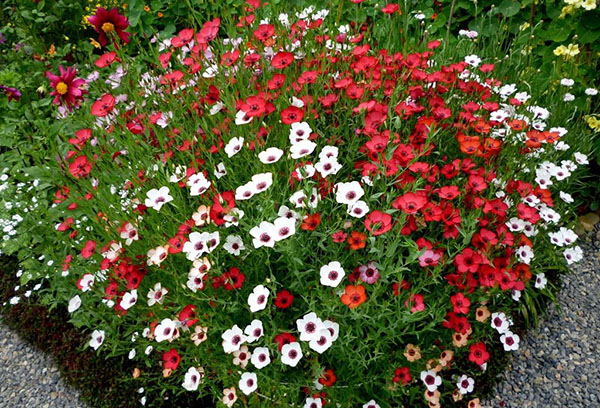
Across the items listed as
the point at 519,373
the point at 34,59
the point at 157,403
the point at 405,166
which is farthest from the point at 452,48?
the point at 34,59

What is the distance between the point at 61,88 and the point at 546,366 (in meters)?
2.95

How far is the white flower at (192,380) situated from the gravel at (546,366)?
0.93 m

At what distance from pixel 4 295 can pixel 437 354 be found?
8.76 ft

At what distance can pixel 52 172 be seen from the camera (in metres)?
2.51

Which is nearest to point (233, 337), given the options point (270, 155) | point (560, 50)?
point (270, 155)

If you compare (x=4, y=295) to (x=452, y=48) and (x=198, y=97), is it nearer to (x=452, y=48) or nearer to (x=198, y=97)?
(x=198, y=97)

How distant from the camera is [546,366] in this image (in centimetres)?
250

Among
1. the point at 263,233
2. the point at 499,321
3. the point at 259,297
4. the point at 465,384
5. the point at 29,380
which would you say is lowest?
the point at 29,380

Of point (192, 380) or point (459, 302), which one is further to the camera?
point (192, 380)

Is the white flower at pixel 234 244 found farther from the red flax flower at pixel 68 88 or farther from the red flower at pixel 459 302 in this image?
the red flax flower at pixel 68 88

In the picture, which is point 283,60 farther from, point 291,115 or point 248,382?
point 248,382

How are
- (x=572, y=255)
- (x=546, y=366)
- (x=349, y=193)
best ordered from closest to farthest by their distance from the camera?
(x=349, y=193) → (x=572, y=255) → (x=546, y=366)

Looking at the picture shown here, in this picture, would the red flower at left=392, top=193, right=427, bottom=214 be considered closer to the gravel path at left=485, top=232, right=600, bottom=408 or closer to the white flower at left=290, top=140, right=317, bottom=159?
the white flower at left=290, top=140, right=317, bottom=159

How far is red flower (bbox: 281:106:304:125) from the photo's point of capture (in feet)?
6.16
